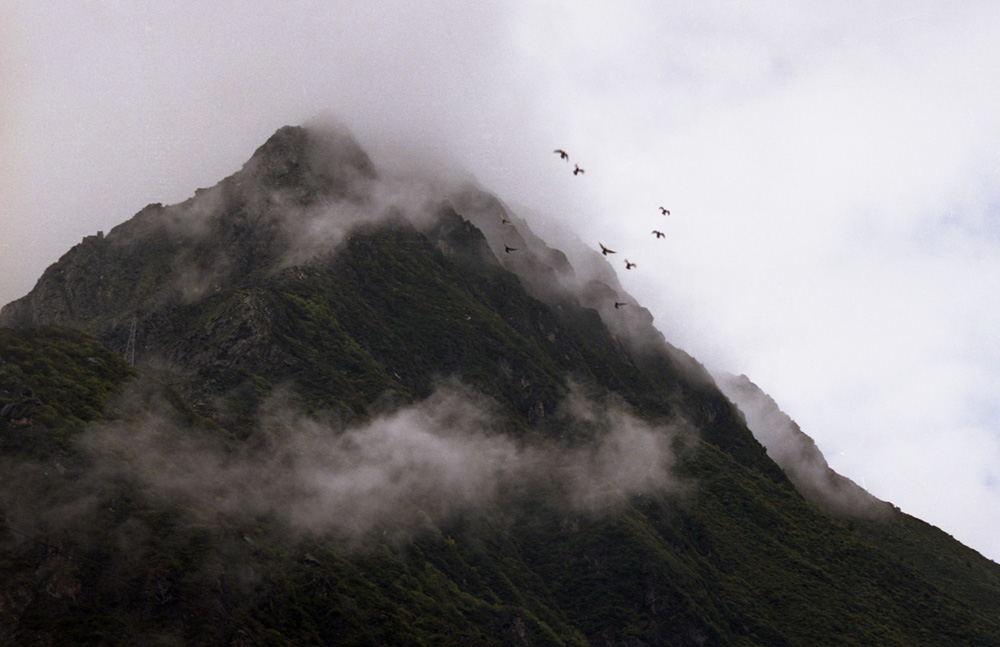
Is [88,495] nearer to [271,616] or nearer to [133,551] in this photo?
[133,551]

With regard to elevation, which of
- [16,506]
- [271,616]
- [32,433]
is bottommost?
[271,616]

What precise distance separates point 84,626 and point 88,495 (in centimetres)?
3063

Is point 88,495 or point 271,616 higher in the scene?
point 88,495

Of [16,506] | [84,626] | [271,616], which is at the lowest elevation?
[271,616]

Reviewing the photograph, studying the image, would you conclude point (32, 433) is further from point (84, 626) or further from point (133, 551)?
point (84, 626)

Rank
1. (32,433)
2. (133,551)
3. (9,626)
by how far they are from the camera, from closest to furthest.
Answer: (9,626)
(133,551)
(32,433)

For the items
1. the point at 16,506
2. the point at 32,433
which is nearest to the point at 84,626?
the point at 16,506

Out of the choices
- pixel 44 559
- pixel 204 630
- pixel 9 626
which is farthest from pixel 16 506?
pixel 204 630

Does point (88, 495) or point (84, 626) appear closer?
point (84, 626)

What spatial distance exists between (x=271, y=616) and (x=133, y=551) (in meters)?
29.4

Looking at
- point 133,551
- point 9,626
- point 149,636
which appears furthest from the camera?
point 133,551

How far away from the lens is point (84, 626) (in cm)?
16988

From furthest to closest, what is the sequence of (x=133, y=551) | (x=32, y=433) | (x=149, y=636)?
1. (x=32, y=433)
2. (x=133, y=551)
3. (x=149, y=636)

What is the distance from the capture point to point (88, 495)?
193375 millimetres
